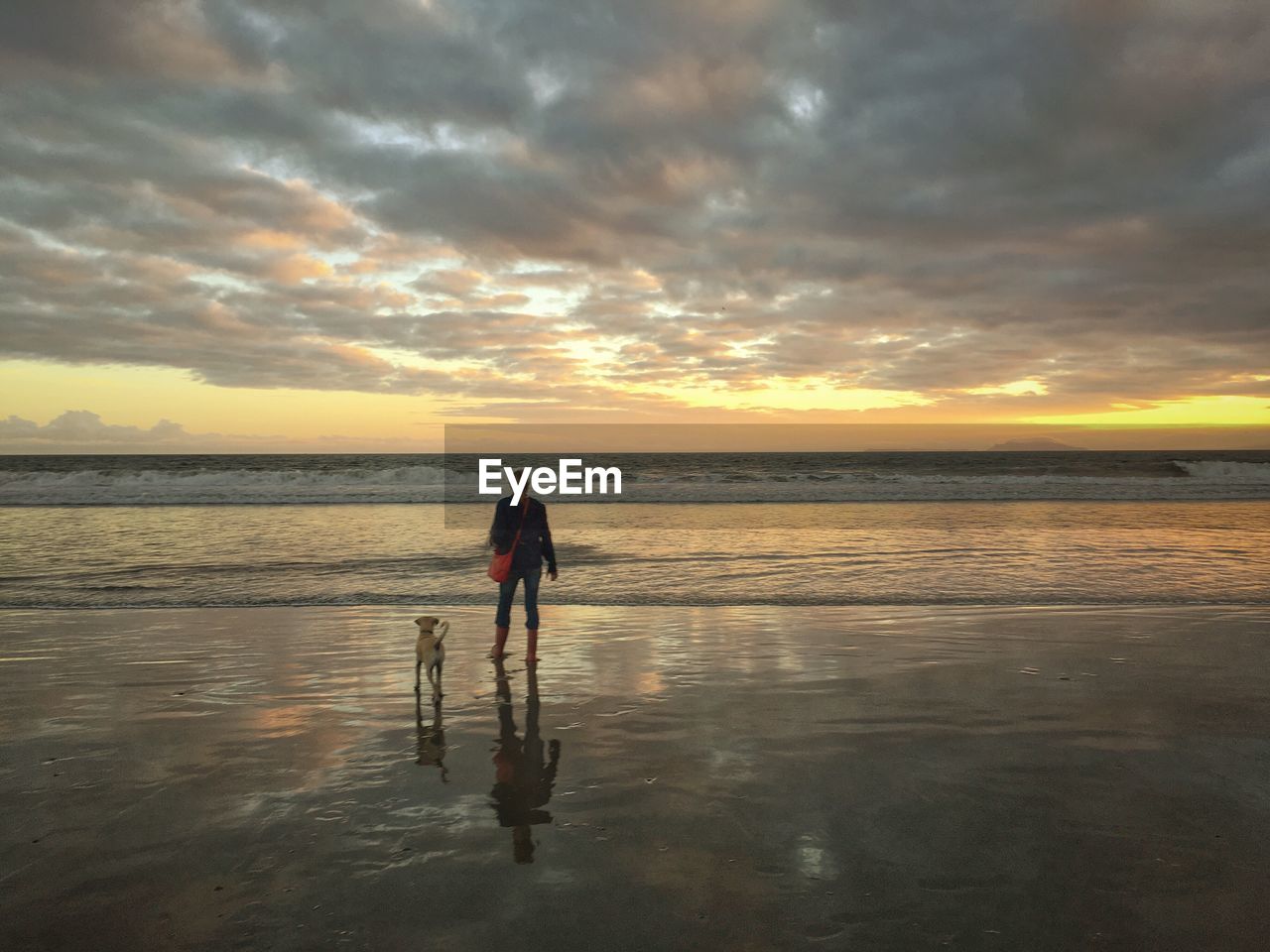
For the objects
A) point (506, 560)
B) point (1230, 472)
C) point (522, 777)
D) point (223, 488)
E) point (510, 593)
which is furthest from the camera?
point (1230, 472)

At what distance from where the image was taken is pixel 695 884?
3.79m

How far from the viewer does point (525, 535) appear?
28.8 ft

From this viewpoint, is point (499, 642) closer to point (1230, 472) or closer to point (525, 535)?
point (525, 535)

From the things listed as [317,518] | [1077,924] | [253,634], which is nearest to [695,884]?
[1077,924]

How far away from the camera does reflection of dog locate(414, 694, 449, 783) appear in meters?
5.51

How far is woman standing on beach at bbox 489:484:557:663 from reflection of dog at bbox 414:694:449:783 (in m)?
1.91

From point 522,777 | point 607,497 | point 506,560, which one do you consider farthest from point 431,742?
point 607,497

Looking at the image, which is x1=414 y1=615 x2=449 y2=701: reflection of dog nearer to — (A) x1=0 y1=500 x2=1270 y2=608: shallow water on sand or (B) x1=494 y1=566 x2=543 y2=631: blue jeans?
(B) x1=494 y1=566 x2=543 y2=631: blue jeans

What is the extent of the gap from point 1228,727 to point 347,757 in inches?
271

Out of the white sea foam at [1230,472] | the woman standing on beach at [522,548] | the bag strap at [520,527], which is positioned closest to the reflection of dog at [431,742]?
the woman standing on beach at [522,548]

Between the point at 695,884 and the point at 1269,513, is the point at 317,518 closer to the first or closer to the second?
the point at 695,884

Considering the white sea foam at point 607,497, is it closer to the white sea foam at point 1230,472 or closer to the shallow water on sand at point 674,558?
the white sea foam at point 1230,472

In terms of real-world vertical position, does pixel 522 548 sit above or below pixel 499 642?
above

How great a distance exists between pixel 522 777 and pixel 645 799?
3.04ft
